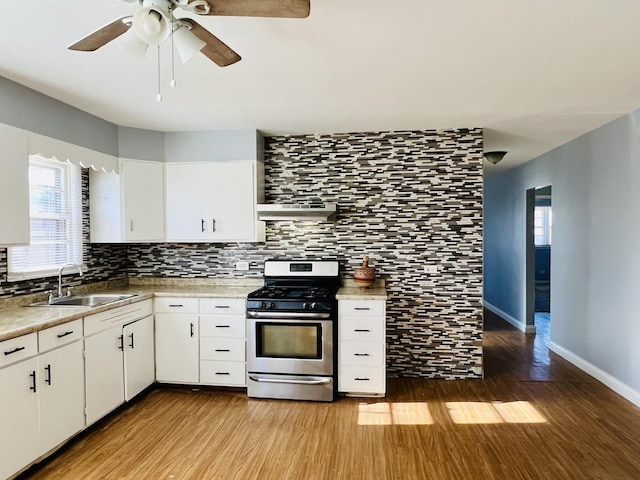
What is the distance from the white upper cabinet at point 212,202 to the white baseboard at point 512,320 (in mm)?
4209

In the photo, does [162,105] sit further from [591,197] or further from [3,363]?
[591,197]

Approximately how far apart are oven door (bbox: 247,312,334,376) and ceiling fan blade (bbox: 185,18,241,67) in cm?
214

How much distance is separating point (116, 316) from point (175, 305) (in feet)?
1.87

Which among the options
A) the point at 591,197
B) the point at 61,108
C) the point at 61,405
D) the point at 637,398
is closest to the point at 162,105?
the point at 61,108

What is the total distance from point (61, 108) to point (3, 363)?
1939 mm

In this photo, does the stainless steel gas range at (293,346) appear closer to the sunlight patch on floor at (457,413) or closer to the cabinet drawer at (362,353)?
the cabinet drawer at (362,353)

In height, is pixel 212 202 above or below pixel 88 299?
above

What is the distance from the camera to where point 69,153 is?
3164 millimetres

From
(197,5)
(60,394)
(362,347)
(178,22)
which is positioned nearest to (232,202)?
(362,347)

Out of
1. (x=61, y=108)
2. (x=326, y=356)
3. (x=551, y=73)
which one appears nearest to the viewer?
(x=551, y=73)

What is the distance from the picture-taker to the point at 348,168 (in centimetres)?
403

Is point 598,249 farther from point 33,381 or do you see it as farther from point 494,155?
point 33,381

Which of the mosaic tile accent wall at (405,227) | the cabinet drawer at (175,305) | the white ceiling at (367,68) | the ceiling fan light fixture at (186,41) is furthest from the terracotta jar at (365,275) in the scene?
the ceiling fan light fixture at (186,41)

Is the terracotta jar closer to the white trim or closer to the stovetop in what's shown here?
the stovetop
